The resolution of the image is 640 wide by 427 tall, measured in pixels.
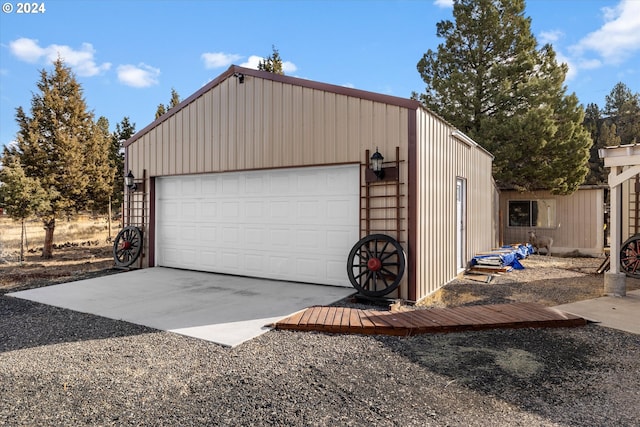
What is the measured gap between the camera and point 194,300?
552 cm

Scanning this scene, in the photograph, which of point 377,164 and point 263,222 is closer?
point 377,164

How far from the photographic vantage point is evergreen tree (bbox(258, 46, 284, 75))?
12320mm

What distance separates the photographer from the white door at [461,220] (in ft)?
25.1

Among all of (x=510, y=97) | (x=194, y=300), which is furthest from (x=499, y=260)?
(x=510, y=97)

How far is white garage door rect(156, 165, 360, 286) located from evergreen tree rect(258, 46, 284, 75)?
5.75 metres

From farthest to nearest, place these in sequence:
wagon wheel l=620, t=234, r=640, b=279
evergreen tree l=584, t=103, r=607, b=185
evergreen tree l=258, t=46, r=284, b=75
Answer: evergreen tree l=584, t=103, r=607, b=185, evergreen tree l=258, t=46, r=284, b=75, wagon wheel l=620, t=234, r=640, b=279

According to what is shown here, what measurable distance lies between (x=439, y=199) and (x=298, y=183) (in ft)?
7.82

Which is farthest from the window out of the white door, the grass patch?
the grass patch

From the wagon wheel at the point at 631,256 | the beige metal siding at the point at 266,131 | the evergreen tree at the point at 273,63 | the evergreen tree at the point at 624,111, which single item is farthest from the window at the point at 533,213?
the evergreen tree at the point at 624,111

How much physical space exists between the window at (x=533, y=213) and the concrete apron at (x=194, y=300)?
9.54 meters

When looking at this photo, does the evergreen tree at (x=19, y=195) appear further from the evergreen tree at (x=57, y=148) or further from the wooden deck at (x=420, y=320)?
the wooden deck at (x=420, y=320)

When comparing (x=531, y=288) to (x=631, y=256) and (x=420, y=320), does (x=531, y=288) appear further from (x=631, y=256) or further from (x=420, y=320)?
(x=420, y=320)

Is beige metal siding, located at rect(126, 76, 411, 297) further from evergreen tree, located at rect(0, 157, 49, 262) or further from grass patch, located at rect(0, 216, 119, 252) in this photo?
grass patch, located at rect(0, 216, 119, 252)

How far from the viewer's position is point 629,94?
1124 inches
